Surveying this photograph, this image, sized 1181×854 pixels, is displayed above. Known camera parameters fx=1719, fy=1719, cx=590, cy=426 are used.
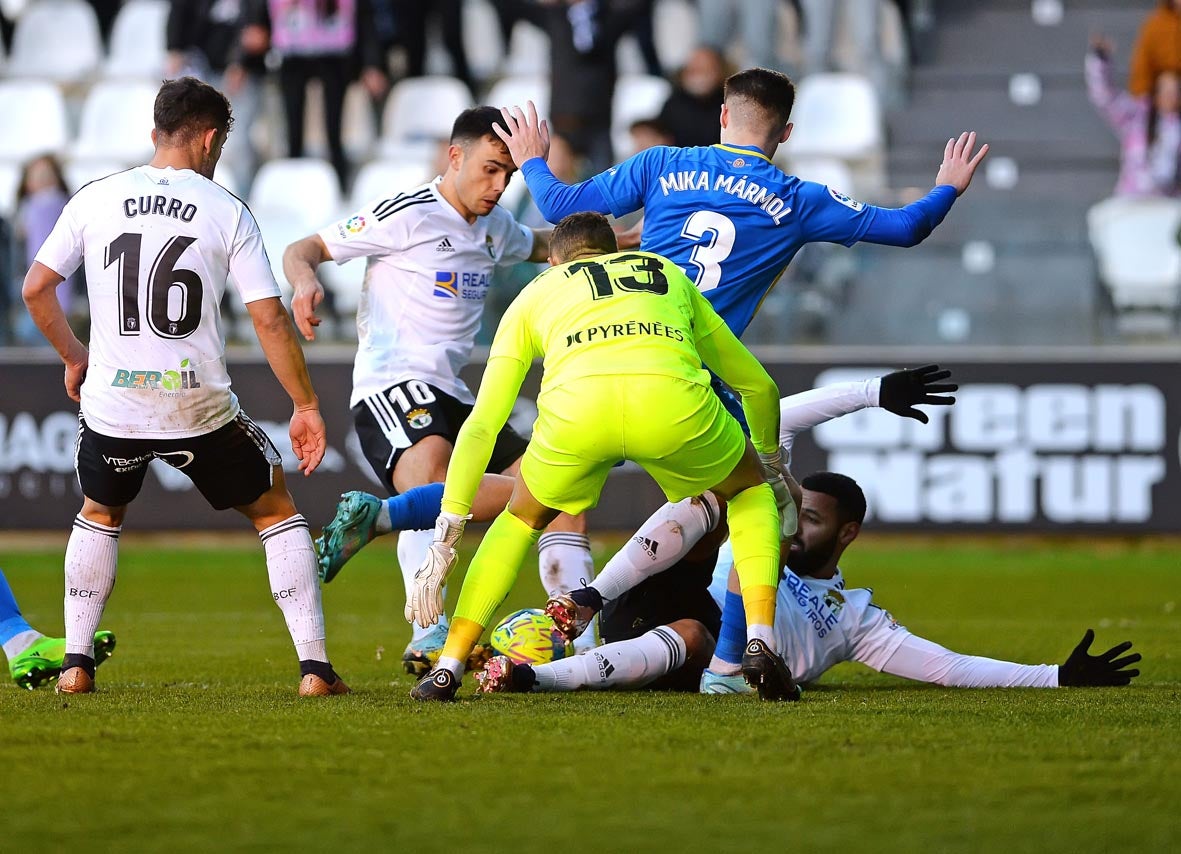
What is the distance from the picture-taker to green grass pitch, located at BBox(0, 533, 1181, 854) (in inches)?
138

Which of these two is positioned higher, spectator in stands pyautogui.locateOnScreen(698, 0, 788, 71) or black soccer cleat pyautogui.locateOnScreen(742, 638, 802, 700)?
spectator in stands pyautogui.locateOnScreen(698, 0, 788, 71)

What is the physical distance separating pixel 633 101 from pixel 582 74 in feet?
5.19

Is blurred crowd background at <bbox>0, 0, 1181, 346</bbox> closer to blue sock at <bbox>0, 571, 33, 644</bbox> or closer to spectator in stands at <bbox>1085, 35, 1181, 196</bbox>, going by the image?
spectator in stands at <bbox>1085, 35, 1181, 196</bbox>

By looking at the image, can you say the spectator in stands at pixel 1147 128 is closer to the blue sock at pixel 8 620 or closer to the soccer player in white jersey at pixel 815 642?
the soccer player in white jersey at pixel 815 642

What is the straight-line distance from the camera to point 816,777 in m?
4.07

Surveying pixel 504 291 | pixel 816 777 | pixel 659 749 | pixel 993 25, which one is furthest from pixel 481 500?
pixel 993 25

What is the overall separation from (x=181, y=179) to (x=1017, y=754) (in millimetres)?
3247

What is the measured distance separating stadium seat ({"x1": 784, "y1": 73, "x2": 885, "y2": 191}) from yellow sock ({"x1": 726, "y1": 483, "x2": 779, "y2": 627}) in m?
10.6

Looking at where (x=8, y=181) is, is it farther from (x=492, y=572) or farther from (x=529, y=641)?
(x=492, y=572)

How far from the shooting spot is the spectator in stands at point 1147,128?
14492mm

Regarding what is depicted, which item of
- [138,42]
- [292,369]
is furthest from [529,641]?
[138,42]

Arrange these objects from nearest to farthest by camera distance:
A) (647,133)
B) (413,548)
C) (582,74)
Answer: (413,548) → (647,133) → (582,74)

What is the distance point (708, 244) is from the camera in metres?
6.23

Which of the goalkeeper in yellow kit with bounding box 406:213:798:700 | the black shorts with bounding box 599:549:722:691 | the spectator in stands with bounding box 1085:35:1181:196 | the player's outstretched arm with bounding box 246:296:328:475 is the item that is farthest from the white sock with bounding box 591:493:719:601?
the spectator in stands with bounding box 1085:35:1181:196
